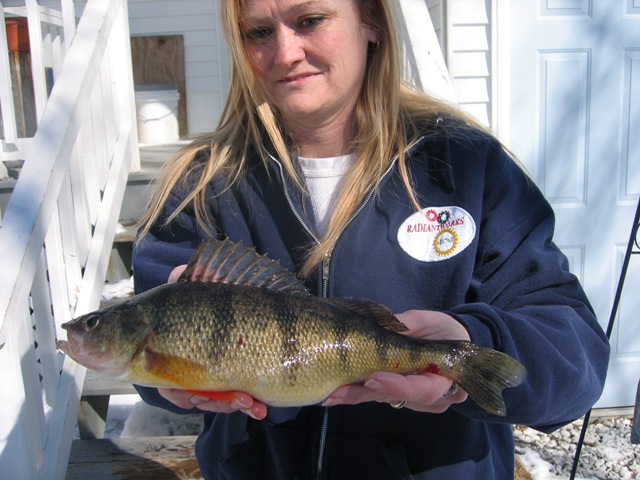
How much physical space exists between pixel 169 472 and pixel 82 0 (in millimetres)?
4818

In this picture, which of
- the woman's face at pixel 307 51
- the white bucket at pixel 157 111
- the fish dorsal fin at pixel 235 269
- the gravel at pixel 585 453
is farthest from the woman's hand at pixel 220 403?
the white bucket at pixel 157 111

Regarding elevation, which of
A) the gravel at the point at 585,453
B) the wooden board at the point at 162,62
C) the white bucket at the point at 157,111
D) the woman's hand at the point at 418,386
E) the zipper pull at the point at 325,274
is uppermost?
the wooden board at the point at 162,62

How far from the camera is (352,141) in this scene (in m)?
2.05

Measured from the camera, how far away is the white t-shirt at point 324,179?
2.02 meters

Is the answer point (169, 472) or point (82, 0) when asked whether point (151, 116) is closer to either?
point (82, 0)

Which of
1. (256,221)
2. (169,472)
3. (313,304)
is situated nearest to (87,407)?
(169,472)

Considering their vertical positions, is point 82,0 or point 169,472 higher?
point 82,0

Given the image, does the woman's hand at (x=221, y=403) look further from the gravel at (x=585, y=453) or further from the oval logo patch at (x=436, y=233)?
the gravel at (x=585, y=453)

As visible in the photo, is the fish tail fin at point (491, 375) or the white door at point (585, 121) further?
the white door at point (585, 121)

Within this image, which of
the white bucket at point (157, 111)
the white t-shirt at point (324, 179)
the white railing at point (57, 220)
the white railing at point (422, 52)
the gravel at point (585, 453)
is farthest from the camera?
the white bucket at point (157, 111)

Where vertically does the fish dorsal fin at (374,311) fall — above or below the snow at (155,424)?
above

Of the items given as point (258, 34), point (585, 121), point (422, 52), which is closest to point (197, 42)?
point (422, 52)

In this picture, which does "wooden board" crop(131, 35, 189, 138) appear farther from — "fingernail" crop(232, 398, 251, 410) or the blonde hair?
"fingernail" crop(232, 398, 251, 410)

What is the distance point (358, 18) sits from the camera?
1.93 metres
